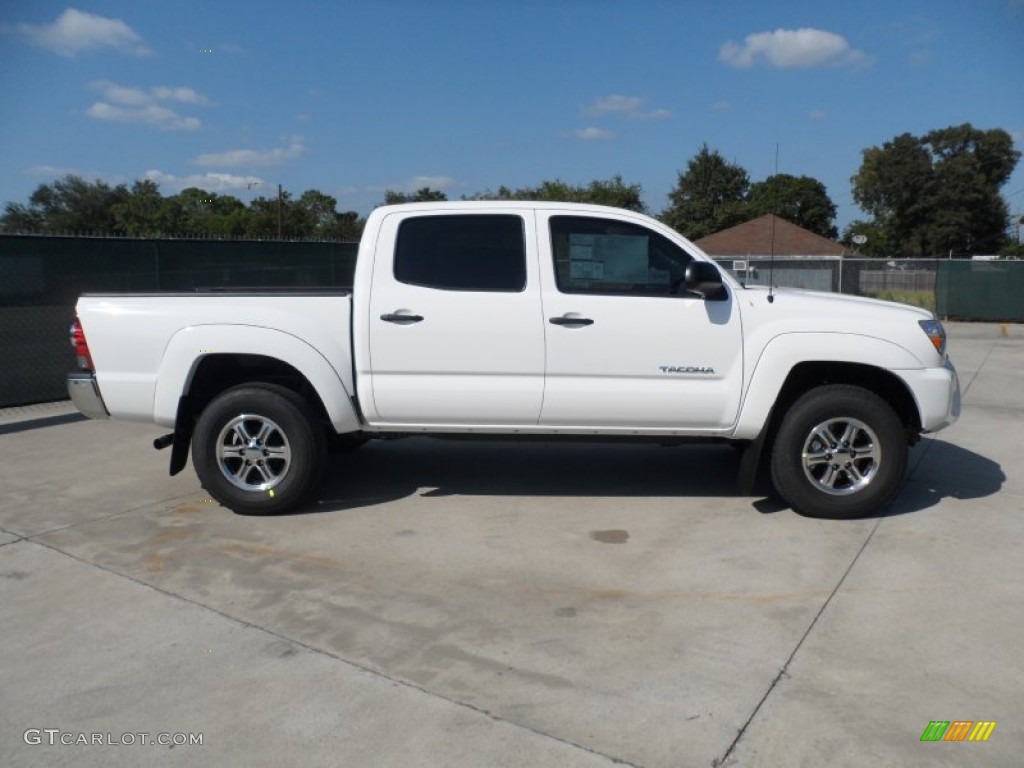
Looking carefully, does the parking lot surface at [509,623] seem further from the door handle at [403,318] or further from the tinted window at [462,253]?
the tinted window at [462,253]

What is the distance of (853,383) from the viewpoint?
19.5ft

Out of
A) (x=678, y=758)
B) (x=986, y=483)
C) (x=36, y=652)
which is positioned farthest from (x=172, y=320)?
(x=986, y=483)

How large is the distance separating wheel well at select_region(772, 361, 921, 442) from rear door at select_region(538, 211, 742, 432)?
0.47m

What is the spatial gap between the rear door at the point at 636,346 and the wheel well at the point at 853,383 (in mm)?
467

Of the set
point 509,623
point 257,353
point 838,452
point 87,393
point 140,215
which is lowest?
point 509,623

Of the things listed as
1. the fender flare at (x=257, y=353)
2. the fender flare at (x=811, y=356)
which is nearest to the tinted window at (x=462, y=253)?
the fender flare at (x=257, y=353)

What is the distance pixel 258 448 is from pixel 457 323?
5.14 ft

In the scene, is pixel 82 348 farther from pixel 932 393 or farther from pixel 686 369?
pixel 932 393

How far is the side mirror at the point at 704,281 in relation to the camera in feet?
17.9

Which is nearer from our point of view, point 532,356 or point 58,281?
point 532,356

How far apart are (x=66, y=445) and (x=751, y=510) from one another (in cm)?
615

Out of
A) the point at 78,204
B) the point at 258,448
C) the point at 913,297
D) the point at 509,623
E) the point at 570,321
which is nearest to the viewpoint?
the point at 509,623

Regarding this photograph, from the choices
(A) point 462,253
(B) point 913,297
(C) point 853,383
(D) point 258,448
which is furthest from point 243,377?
(B) point 913,297

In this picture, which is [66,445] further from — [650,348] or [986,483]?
[986,483]
